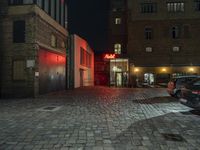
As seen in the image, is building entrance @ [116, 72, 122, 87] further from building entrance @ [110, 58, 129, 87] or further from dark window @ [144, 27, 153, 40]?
dark window @ [144, 27, 153, 40]

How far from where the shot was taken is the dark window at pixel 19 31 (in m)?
18.0

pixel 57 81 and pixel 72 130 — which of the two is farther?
pixel 57 81

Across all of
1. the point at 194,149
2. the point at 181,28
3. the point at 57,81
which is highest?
the point at 181,28

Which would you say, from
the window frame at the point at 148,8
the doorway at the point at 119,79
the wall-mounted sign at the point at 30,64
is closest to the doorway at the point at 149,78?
the doorway at the point at 119,79

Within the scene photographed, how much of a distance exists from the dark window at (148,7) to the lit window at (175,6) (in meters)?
2.16

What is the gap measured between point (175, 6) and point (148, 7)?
4.15 m

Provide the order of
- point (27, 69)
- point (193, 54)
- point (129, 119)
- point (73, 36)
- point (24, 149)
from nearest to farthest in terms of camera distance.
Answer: point (24, 149) → point (129, 119) → point (27, 69) → point (73, 36) → point (193, 54)

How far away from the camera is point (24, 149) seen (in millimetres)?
5391

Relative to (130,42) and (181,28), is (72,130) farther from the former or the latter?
(181,28)

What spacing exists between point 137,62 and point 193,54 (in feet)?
28.4

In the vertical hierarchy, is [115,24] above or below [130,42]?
above

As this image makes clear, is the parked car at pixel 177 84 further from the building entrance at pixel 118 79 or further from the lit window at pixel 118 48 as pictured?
the lit window at pixel 118 48

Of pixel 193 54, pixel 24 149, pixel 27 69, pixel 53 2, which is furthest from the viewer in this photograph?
pixel 193 54

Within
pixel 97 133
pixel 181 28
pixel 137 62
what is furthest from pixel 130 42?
pixel 97 133
